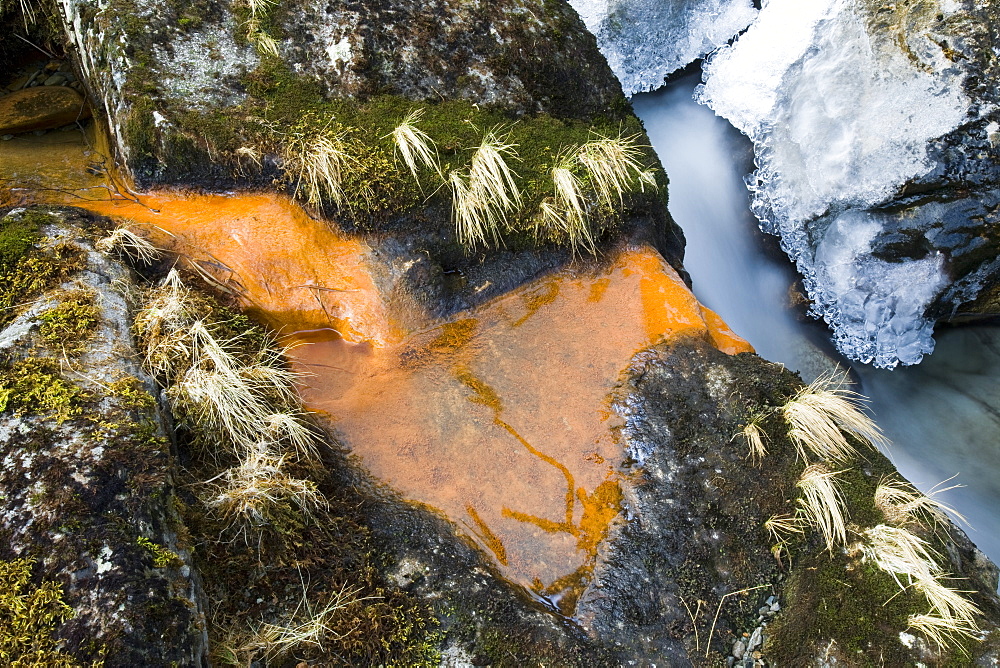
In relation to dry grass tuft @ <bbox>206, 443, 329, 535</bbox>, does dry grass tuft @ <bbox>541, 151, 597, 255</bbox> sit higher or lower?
higher

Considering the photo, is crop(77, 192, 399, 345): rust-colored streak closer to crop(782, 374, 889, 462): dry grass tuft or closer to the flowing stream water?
crop(782, 374, 889, 462): dry grass tuft

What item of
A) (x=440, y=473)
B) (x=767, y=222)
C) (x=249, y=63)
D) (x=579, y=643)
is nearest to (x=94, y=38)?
(x=249, y=63)

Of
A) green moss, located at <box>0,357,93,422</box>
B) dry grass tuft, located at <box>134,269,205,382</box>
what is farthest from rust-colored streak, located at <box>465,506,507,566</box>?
green moss, located at <box>0,357,93,422</box>

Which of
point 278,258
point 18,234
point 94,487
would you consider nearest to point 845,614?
point 94,487

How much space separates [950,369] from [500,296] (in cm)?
604

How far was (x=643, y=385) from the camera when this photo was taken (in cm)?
487

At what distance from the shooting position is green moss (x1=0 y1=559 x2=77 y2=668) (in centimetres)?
277

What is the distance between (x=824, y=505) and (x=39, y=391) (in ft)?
16.4

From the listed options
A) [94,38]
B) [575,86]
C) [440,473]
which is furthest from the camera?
[575,86]

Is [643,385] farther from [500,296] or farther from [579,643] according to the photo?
[579,643]

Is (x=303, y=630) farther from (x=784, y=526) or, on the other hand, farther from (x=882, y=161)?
(x=882, y=161)

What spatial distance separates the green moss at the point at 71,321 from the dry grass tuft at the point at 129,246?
0.53 m

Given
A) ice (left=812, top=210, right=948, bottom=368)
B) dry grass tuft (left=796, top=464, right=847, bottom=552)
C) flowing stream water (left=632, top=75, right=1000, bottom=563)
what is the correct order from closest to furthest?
dry grass tuft (left=796, top=464, right=847, bottom=552), flowing stream water (left=632, top=75, right=1000, bottom=563), ice (left=812, top=210, right=948, bottom=368)

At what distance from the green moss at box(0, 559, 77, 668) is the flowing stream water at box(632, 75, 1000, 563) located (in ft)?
23.0
